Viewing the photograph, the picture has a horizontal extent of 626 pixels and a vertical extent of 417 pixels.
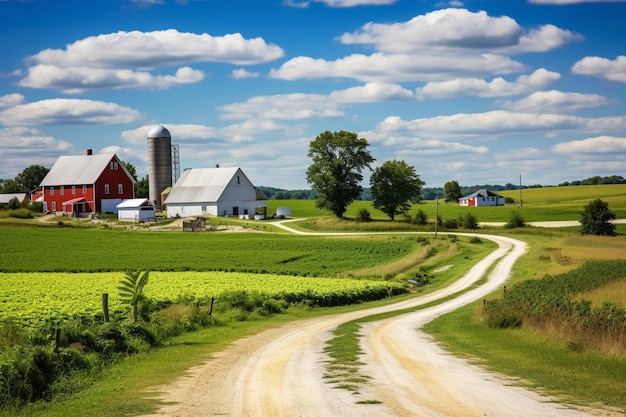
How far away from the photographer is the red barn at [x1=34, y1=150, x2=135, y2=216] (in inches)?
4845

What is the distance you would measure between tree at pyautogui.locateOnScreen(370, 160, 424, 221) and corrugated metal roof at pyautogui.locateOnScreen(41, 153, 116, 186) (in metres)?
42.7

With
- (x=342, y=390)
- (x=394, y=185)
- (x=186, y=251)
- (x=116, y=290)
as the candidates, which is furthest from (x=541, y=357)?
(x=394, y=185)

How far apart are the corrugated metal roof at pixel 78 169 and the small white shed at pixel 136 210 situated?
9278mm

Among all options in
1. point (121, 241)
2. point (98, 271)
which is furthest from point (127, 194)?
point (98, 271)

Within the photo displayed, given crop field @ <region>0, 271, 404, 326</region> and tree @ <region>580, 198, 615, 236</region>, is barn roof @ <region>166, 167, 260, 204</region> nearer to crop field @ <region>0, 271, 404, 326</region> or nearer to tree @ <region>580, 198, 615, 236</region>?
tree @ <region>580, 198, 615, 236</region>

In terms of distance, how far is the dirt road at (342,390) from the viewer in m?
16.2

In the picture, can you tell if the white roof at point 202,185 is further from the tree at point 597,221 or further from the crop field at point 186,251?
the tree at point 597,221

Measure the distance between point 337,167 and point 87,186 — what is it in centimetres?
3904

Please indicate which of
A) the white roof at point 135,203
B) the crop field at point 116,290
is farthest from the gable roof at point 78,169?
the crop field at point 116,290

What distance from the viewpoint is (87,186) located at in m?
123

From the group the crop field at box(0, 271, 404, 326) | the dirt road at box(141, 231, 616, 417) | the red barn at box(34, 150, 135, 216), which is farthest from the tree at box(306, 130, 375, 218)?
the dirt road at box(141, 231, 616, 417)

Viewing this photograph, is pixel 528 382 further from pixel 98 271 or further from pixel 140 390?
pixel 98 271

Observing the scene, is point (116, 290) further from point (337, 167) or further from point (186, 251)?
point (337, 167)

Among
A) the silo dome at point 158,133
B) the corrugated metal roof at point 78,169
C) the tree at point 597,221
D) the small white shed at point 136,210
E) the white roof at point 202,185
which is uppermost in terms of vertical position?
the silo dome at point 158,133
